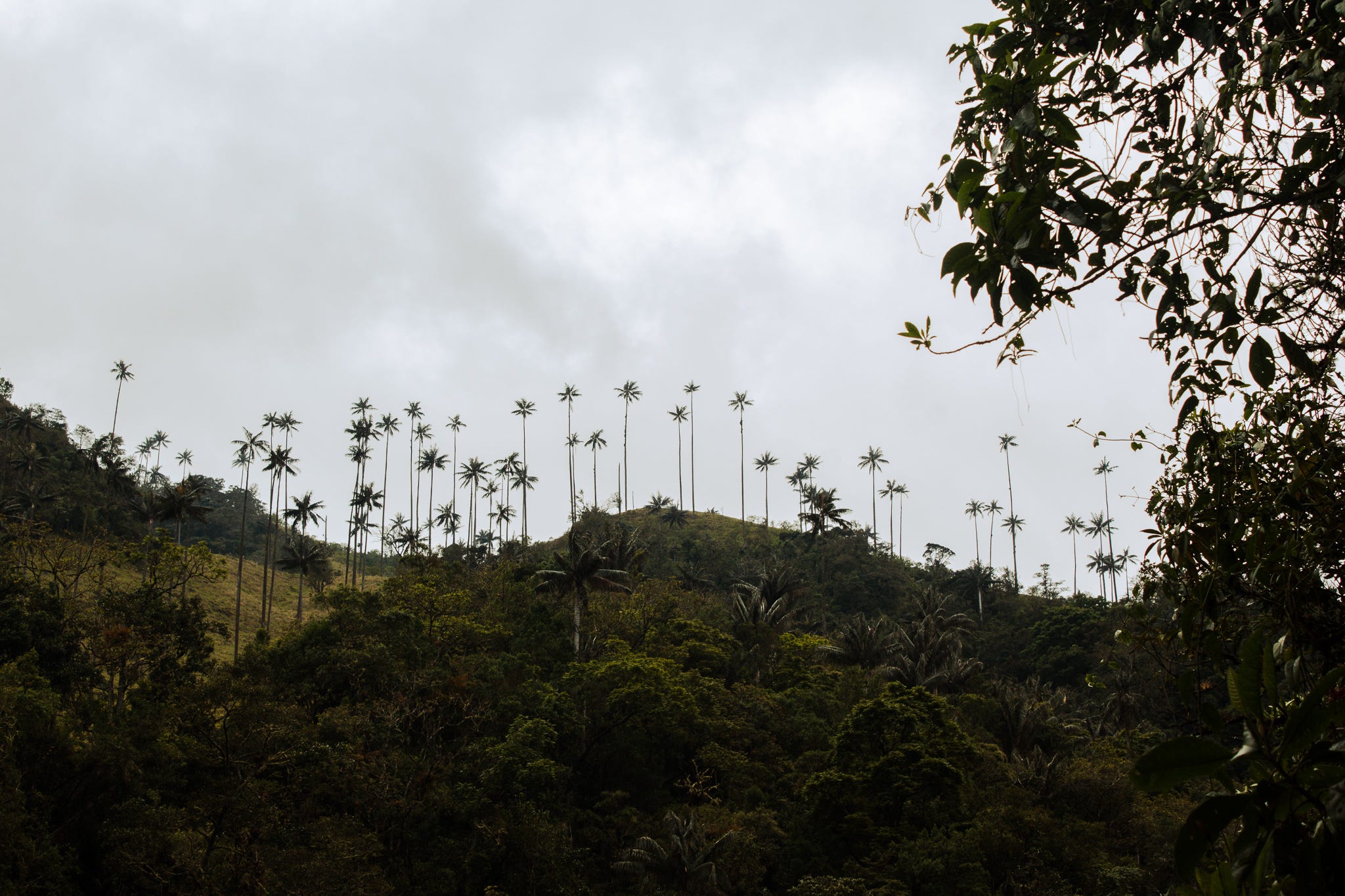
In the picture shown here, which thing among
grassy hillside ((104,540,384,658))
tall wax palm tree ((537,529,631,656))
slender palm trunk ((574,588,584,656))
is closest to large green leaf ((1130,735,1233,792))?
tall wax palm tree ((537,529,631,656))

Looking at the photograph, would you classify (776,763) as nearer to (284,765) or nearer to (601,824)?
(601,824)

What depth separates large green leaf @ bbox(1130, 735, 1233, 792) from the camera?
202 cm

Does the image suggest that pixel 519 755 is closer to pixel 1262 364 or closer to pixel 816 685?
pixel 816 685

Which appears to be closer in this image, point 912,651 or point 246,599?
point 912,651

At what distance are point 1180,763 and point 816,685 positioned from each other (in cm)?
3549

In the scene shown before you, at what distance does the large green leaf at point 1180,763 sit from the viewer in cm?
202

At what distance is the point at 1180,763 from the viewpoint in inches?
81.6

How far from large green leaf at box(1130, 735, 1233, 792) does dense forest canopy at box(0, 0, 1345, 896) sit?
11 millimetres

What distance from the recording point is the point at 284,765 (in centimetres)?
2125

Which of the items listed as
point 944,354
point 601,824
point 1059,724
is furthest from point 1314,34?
point 1059,724

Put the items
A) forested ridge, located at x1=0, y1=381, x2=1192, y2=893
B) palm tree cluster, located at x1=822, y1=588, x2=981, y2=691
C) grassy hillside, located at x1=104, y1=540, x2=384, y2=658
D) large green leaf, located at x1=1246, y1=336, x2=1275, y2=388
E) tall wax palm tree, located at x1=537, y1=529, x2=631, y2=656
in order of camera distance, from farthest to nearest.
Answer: grassy hillside, located at x1=104, y1=540, x2=384, y2=658 < palm tree cluster, located at x1=822, y1=588, x2=981, y2=691 < tall wax palm tree, located at x1=537, y1=529, x2=631, y2=656 < forested ridge, located at x1=0, y1=381, x2=1192, y2=893 < large green leaf, located at x1=1246, y1=336, x2=1275, y2=388

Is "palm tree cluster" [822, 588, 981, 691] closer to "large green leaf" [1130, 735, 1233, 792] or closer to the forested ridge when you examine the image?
the forested ridge

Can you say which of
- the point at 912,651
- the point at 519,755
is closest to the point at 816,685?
the point at 912,651

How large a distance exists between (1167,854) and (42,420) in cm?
7298
